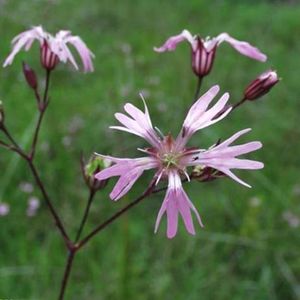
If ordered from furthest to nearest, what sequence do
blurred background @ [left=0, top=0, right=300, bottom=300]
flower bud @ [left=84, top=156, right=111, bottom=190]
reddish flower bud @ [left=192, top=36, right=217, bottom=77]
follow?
blurred background @ [left=0, top=0, right=300, bottom=300] < reddish flower bud @ [left=192, top=36, right=217, bottom=77] < flower bud @ [left=84, top=156, right=111, bottom=190]

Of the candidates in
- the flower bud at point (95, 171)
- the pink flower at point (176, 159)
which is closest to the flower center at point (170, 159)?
the pink flower at point (176, 159)

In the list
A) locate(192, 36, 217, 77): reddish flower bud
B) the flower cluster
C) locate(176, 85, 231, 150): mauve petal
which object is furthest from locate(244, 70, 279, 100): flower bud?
locate(176, 85, 231, 150): mauve petal

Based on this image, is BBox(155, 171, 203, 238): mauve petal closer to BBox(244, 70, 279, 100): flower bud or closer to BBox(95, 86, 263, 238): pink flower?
BBox(95, 86, 263, 238): pink flower

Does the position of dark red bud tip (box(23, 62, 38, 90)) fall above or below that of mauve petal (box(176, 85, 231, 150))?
above

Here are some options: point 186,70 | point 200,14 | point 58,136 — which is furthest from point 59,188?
point 200,14

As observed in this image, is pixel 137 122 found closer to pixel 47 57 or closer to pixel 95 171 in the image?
pixel 95 171

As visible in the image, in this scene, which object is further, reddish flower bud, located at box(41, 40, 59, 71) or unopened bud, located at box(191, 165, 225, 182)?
reddish flower bud, located at box(41, 40, 59, 71)

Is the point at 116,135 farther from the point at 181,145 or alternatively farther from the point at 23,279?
the point at 181,145
